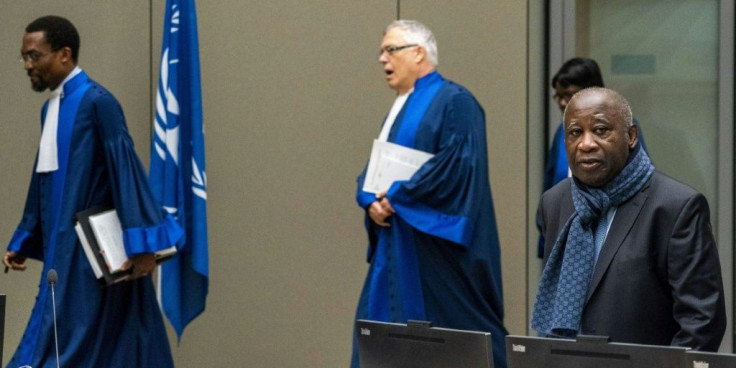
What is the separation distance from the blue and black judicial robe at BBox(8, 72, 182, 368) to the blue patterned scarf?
84.7 inches

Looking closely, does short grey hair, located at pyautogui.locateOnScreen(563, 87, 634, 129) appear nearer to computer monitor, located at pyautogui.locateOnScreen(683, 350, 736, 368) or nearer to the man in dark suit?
the man in dark suit

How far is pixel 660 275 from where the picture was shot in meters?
3.14

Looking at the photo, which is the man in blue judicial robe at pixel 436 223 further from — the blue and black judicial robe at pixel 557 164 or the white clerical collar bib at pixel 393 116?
the blue and black judicial robe at pixel 557 164

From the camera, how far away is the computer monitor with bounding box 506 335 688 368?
2.36m

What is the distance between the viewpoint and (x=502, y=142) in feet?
22.1

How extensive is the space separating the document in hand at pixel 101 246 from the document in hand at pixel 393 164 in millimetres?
1138

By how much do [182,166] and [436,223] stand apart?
1.28m

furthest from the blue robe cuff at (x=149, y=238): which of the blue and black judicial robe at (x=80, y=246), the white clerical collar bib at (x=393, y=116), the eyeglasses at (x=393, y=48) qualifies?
the eyeglasses at (x=393, y=48)

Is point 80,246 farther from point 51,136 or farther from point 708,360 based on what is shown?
point 708,360

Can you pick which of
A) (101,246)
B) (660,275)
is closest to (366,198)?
(101,246)

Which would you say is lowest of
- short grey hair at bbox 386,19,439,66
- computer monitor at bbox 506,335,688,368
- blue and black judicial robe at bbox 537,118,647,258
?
computer monitor at bbox 506,335,688,368

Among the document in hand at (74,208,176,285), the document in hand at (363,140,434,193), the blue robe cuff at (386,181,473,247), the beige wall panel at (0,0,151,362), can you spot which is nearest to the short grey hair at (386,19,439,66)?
the document in hand at (363,140,434,193)

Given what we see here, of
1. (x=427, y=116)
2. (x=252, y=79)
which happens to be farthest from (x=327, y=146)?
(x=427, y=116)

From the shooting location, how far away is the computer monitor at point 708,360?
2.20m
